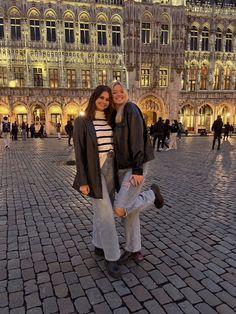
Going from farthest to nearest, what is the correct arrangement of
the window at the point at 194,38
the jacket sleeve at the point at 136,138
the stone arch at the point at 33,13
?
the window at the point at 194,38, the stone arch at the point at 33,13, the jacket sleeve at the point at 136,138

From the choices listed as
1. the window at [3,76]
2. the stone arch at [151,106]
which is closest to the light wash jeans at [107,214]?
the window at [3,76]

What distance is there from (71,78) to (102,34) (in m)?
6.06

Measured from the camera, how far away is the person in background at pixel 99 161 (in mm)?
2732

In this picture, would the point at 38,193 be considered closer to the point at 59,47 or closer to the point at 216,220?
the point at 216,220

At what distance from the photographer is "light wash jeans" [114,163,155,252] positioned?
9.04 feet

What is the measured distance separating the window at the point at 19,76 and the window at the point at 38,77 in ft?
4.12

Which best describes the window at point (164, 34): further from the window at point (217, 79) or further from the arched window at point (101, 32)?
the window at point (217, 79)

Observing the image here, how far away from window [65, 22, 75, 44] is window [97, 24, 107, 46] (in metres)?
2.87

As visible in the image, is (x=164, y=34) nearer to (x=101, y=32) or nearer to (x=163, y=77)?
(x=163, y=77)

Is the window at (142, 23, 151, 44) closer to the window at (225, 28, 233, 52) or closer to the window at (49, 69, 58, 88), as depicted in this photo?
the window at (225, 28, 233, 52)

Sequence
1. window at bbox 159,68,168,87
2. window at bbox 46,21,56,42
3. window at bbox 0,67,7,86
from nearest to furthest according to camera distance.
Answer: window at bbox 0,67,7,86 → window at bbox 46,21,56,42 → window at bbox 159,68,168,87

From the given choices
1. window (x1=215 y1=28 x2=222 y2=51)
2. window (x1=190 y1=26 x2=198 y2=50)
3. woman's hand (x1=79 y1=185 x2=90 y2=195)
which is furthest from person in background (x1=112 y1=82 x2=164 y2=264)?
window (x1=215 y1=28 x2=222 y2=51)

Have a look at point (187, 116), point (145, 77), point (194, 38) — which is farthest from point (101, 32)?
point (187, 116)

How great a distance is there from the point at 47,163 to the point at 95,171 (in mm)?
8007
